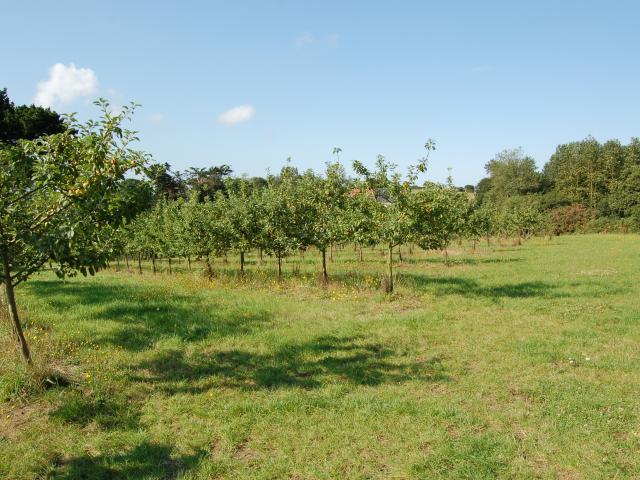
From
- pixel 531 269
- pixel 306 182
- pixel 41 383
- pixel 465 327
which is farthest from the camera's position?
pixel 531 269

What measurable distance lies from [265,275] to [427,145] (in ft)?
33.9

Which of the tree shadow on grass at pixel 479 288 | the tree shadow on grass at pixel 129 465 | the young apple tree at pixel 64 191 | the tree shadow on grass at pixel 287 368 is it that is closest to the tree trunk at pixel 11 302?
the young apple tree at pixel 64 191

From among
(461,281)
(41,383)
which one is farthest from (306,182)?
(41,383)

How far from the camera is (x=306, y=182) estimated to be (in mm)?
19375

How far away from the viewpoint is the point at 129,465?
533cm

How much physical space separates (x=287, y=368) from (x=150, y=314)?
559 centimetres

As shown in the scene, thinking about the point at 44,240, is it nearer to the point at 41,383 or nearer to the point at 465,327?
the point at 41,383

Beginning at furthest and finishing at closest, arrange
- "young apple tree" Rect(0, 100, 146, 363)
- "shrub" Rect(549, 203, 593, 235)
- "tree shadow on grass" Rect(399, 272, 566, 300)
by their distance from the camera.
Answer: "shrub" Rect(549, 203, 593, 235) → "tree shadow on grass" Rect(399, 272, 566, 300) → "young apple tree" Rect(0, 100, 146, 363)

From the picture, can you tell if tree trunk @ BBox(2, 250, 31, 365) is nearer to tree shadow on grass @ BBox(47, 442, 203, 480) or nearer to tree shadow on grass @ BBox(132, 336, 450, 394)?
tree shadow on grass @ BBox(132, 336, 450, 394)

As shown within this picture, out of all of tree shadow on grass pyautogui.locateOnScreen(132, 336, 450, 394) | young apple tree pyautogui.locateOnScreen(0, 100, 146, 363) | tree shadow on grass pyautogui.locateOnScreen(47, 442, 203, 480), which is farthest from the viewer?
tree shadow on grass pyautogui.locateOnScreen(132, 336, 450, 394)

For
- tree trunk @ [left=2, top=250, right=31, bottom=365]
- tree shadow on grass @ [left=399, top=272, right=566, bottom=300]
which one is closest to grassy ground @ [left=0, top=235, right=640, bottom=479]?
tree trunk @ [left=2, top=250, right=31, bottom=365]

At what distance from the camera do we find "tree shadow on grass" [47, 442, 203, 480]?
5152 millimetres

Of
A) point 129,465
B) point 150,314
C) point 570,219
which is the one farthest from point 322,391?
point 570,219

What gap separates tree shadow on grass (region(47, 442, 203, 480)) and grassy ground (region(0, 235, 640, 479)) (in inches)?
0.9
